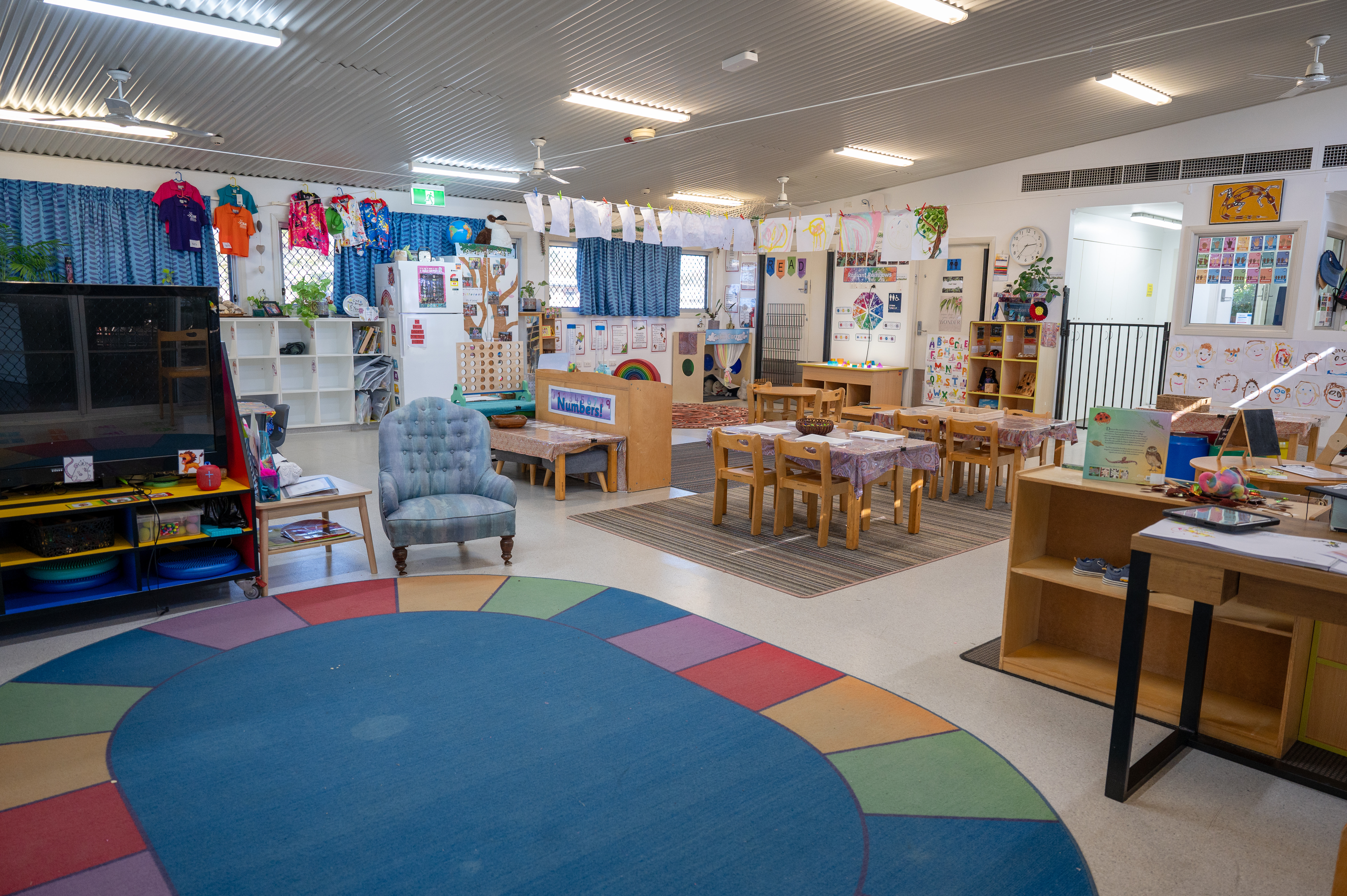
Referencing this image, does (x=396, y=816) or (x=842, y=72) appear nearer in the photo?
(x=396, y=816)

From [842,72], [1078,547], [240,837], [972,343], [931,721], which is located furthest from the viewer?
[972,343]

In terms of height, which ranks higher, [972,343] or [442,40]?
[442,40]

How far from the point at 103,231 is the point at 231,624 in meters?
7.02

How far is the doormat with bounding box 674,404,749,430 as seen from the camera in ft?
38.1

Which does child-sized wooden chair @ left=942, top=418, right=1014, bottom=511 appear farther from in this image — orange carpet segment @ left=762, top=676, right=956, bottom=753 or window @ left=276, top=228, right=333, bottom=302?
window @ left=276, top=228, right=333, bottom=302

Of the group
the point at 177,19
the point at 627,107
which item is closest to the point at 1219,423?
the point at 627,107

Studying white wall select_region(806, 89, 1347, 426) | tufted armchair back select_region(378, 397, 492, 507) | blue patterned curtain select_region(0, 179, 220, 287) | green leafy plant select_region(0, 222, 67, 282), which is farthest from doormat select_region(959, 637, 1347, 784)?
green leafy plant select_region(0, 222, 67, 282)

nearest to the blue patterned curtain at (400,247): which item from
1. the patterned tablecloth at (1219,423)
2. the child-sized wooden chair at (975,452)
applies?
the child-sized wooden chair at (975,452)

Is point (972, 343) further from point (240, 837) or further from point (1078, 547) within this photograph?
point (240, 837)

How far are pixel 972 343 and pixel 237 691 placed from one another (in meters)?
9.60

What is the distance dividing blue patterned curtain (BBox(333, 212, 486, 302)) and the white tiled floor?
5426 mm

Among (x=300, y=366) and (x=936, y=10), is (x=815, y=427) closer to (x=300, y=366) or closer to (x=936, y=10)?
(x=936, y=10)

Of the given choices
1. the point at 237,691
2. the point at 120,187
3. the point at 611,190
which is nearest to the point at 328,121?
the point at 120,187

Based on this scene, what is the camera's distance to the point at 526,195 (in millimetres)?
7684
